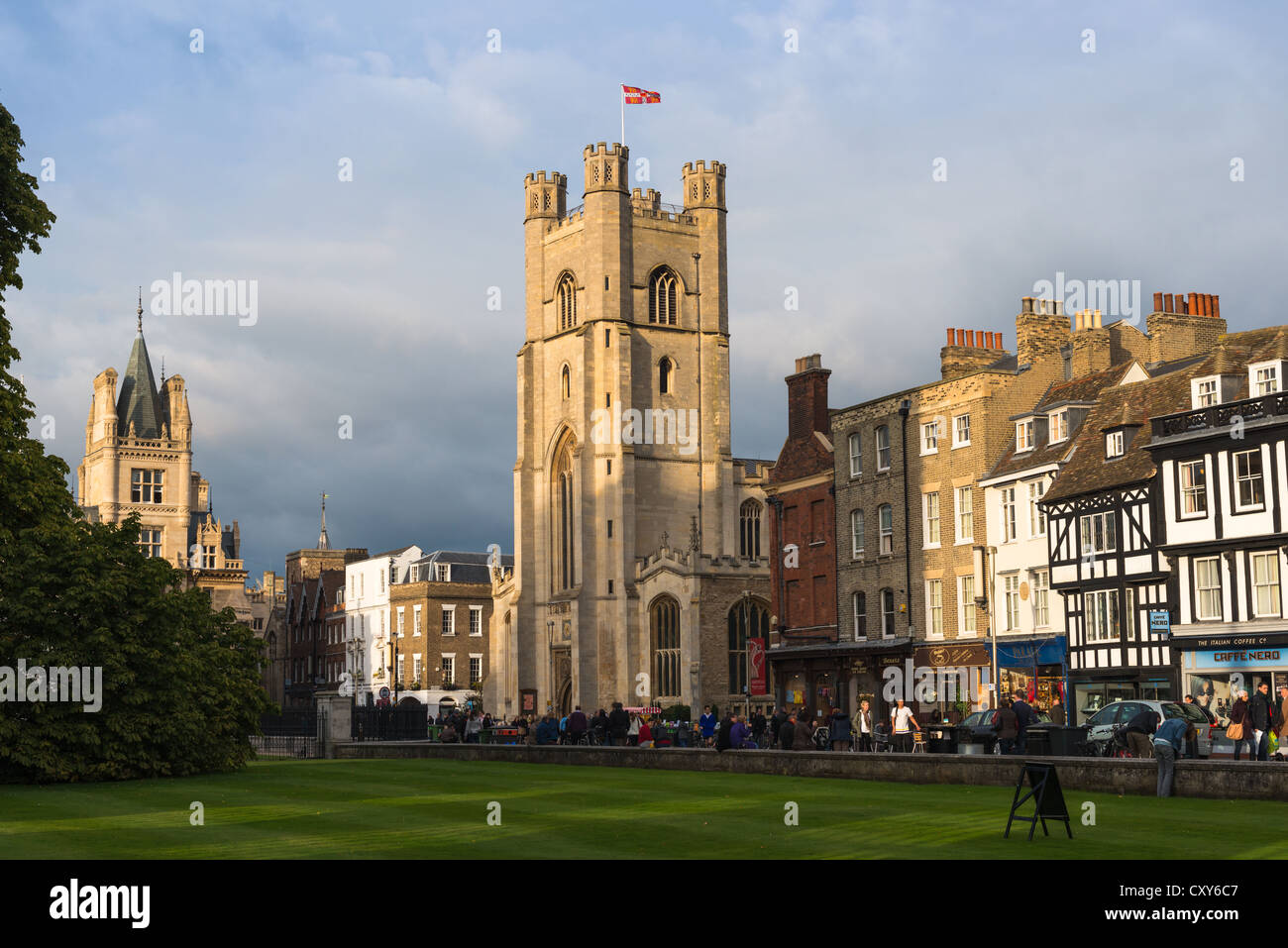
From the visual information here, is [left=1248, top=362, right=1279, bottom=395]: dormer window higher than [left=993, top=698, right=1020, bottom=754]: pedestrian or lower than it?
higher

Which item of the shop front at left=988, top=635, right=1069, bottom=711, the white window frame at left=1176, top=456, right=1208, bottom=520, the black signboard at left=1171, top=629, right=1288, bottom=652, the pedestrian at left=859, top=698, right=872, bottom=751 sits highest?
the white window frame at left=1176, top=456, right=1208, bottom=520

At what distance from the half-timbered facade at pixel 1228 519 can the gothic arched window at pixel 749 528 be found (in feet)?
163

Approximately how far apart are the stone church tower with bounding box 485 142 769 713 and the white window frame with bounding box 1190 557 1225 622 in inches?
1643

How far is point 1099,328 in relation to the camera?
2046 inches

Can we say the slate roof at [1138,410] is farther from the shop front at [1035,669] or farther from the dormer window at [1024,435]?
the shop front at [1035,669]

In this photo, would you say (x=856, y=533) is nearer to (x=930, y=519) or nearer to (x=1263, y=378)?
(x=930, y=519)

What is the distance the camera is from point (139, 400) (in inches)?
5758

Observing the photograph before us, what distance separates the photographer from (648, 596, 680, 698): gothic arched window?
266ft

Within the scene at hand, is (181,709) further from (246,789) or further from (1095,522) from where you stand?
(1095,522)

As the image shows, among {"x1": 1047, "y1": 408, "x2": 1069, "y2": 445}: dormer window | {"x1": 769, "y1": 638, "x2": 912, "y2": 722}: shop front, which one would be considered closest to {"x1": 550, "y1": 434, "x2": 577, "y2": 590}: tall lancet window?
{"x1": 769, "y1": 638, "x2": 912, "y2": 722}: shop front

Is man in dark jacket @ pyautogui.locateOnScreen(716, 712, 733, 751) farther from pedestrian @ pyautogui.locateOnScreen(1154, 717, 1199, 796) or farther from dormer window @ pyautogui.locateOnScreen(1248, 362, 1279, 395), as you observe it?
dormer window @ pyautogui.locateOnScreen(1248, 362, 1279, 395)

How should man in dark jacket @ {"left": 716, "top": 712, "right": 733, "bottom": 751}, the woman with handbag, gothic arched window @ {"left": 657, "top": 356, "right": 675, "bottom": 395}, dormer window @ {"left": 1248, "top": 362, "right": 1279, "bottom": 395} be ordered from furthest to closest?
gothic arched window @ {"left": 657, "top": 356, "right": 675, "bottom": 395}
dormer window @ {"left": 1248, "top": 362, "right": 1279, "bottom": 395}
man in dark jacket @ {"left": 716, "top": 712, "right": 733, "bottom": 751}
the woman with handbag
